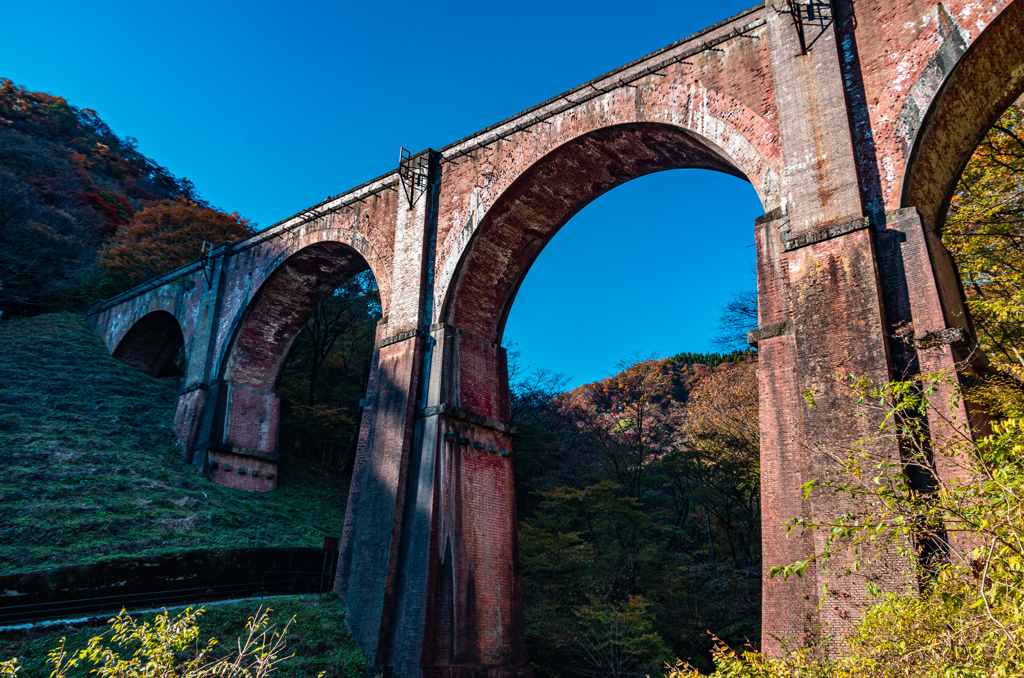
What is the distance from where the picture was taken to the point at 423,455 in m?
10.4

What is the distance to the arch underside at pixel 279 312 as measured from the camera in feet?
50.5

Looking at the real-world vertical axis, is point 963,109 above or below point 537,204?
below

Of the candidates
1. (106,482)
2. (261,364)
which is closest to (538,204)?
(261,364)

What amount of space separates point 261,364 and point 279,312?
1.39 metres

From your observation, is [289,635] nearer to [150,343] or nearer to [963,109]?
[963,109]

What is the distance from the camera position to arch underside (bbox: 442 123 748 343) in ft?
33.5

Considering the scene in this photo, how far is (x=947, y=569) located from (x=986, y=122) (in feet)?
18.6

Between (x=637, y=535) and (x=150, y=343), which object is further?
(x=150, y=343)

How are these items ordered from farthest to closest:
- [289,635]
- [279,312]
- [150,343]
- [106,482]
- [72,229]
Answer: [72,229] → [150,343] → [279,312] → [106,482] → [289,635]

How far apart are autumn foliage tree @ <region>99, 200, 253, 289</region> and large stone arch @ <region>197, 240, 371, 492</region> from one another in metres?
9.79

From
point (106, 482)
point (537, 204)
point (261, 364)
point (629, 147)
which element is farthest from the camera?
point (261, 364)

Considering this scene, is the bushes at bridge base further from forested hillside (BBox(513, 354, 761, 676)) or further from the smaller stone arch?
the smaller stone arch

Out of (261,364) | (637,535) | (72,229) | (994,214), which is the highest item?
(72,229)

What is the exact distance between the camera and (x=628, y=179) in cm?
1112
